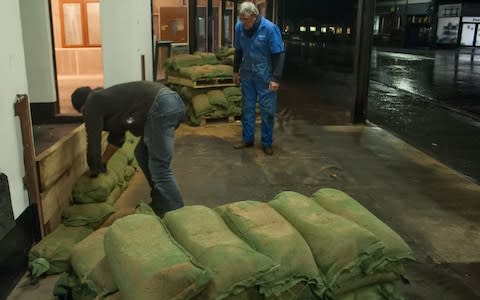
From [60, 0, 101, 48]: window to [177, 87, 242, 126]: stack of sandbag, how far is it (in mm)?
2783

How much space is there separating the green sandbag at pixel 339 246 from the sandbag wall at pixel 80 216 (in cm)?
155

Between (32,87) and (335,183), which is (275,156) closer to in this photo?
(335,183)

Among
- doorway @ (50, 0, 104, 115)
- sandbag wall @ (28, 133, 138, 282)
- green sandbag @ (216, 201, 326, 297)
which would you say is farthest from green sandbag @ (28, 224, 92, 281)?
doorway @ (50, 0, 104, 115)

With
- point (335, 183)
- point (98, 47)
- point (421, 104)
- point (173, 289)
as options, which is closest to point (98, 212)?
point (173, 289)

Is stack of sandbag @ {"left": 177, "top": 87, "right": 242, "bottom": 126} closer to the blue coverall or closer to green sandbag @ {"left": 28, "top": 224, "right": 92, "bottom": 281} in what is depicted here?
the blue coverall

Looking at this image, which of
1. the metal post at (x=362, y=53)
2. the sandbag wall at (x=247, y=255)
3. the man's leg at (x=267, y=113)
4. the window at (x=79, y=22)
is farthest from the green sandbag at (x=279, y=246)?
the window at (x=79, y=22)

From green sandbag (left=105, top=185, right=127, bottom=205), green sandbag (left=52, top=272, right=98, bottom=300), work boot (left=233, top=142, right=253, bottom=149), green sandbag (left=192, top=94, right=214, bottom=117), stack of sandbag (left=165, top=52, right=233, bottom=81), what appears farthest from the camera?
stack of sandbag (left=165, top=52, right=233, bottom=81)

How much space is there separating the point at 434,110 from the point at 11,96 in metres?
9.85

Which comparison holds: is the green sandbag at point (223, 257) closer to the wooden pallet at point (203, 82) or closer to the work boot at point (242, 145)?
the work boot at point (242, 145)

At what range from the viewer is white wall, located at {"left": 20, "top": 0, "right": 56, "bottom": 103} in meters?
6.98

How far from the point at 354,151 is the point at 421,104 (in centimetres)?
600

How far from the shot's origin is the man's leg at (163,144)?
3.77 meters

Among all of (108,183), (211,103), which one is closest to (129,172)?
(108,183)

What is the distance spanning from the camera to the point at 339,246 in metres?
2.54
